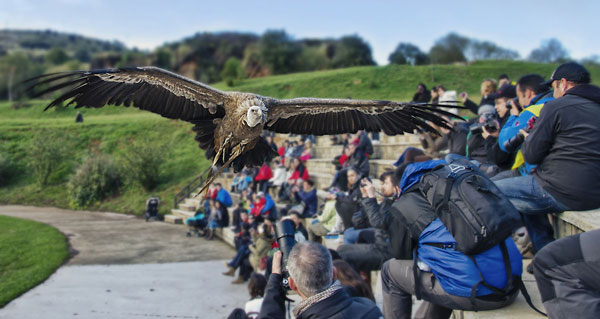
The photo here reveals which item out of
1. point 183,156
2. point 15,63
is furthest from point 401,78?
A: point 15,63

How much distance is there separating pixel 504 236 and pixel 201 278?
6426 mm

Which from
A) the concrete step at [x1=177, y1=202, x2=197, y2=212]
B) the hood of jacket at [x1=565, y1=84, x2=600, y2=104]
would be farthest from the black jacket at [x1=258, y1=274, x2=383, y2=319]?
the concrete step at [x1=177, y1=202, x2=197, y2=212]

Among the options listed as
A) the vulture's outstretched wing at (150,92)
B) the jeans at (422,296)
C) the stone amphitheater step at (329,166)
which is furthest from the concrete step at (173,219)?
the jeans at (422,296)

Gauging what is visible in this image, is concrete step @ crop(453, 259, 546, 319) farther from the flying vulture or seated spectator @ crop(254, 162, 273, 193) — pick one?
seated spectator @ crop(254, 162, 273, 193)

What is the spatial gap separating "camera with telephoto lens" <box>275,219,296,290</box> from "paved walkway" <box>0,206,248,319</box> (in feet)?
13.0

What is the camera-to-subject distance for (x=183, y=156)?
20766mm

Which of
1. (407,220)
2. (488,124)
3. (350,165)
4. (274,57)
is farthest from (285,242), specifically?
(274,57)

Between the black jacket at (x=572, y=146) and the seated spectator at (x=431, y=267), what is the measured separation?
73 cm

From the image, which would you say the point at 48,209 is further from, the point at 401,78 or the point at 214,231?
the point at 401,78

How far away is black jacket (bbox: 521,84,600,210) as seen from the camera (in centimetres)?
264

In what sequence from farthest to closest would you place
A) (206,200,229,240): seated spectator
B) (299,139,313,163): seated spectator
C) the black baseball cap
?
(299,139,313,163): seated spectator
(206,200,229,240): seated spectator
the black baseball cap

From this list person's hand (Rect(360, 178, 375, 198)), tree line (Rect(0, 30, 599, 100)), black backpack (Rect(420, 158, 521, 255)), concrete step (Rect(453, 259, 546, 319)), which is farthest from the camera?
tree line (Rect(0, 30, 599, 100))

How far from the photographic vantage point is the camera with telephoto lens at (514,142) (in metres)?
3.41

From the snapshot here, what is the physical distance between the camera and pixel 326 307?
6.57 ft
